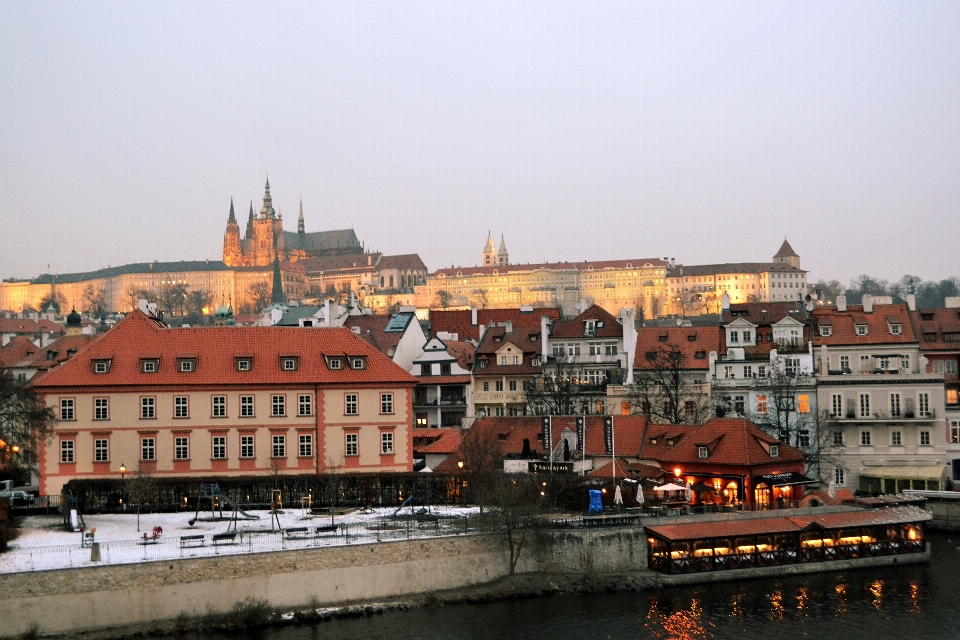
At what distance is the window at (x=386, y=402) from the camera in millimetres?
55406

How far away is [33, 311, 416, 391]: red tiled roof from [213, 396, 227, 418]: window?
2.45 ft

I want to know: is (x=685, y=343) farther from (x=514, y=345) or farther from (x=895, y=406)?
(x=895, y=406)

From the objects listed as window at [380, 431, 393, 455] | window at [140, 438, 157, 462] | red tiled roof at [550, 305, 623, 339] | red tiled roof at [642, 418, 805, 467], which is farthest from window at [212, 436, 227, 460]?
red tiled roof at [550, 305, 623, 339]

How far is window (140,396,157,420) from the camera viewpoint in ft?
173

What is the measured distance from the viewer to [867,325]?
6581cm

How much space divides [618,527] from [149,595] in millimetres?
18565

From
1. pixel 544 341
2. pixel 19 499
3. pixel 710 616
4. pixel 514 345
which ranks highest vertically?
pixel 544 341

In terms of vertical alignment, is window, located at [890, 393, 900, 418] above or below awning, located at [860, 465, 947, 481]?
above

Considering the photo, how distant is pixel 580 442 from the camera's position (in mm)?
55188

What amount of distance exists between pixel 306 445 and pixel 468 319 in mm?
35538

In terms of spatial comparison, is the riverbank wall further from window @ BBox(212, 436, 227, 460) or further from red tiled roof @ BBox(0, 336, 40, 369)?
red tiled roof @ BBox(0, 336, 40, 369)

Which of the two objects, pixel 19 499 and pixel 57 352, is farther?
pixel 57 352

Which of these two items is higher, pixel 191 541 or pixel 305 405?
pixel 305 405

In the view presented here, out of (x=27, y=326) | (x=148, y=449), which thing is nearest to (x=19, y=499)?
(x=148, y=449)
